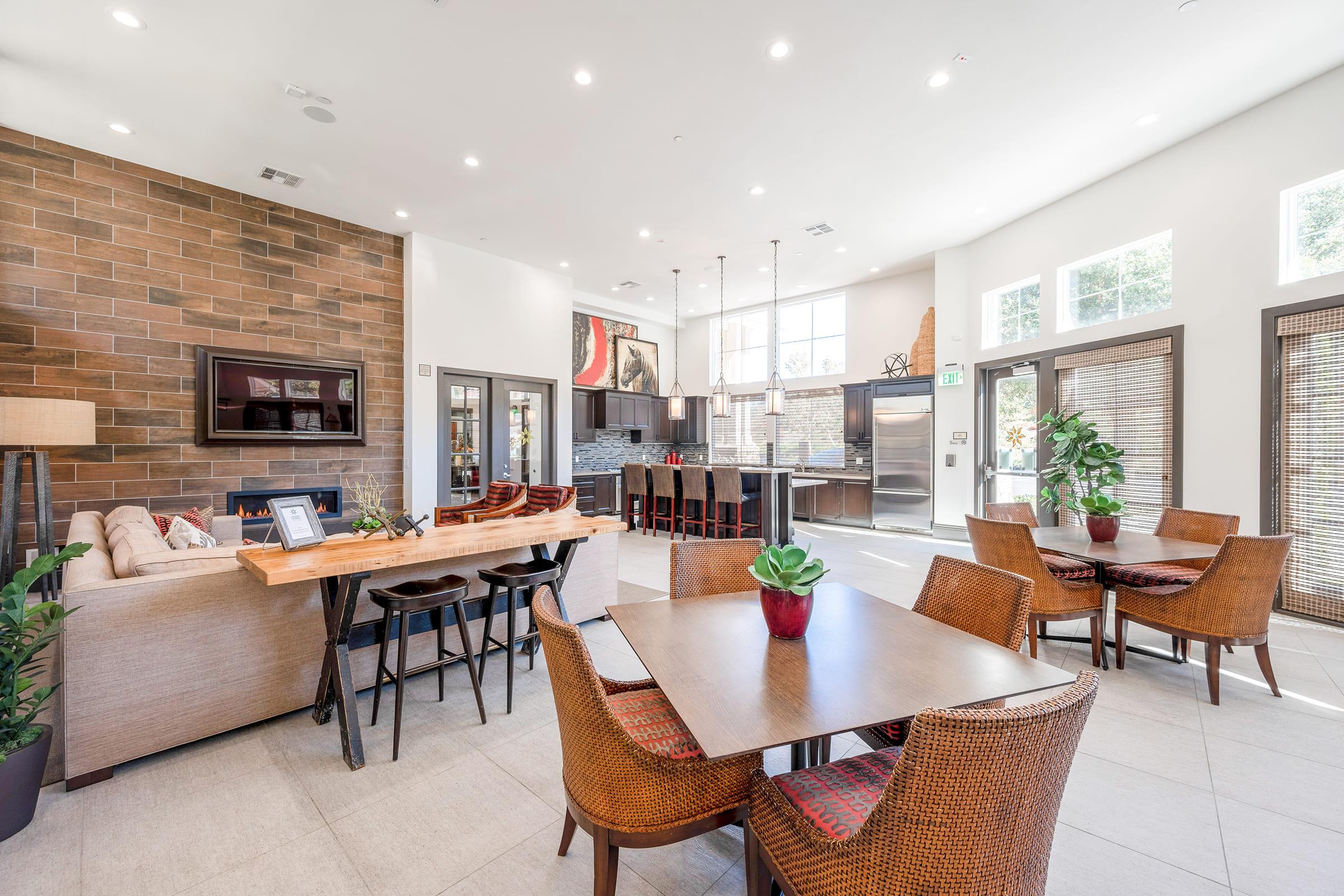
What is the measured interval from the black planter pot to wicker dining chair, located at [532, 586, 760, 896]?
1903 millimetres

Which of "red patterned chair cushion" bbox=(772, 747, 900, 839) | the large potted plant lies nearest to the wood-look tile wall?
"red patterned chair cushion" bbox=(772, 747, 900, 839)

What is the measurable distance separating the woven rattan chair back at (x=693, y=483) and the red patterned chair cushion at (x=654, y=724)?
5123mm

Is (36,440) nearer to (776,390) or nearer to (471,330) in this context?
(471,330)

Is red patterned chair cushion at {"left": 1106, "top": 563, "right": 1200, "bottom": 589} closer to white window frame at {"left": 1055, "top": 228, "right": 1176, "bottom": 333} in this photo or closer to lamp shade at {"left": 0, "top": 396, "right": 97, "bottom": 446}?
white window frame at {"left": 1055, "top": 228, "right": 1176, "bottom": 333}

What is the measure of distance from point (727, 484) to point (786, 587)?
5083 mm

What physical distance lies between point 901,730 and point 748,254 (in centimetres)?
631

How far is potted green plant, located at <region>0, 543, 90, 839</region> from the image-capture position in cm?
170

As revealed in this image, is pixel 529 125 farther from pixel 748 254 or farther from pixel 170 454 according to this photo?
pixel 170 454

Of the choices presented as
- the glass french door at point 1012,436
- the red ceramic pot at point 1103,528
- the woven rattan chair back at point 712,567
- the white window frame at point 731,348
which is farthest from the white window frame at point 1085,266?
the woven rattan chair back at point 712,567

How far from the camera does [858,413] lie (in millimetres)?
8273

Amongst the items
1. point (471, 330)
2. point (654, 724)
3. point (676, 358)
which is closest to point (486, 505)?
point (471, 330)

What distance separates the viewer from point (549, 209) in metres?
5.41

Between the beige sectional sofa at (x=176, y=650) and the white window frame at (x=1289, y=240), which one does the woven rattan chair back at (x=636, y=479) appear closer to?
the beige sectional sofa at (x=176, y=650)

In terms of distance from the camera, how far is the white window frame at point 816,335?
869cm
